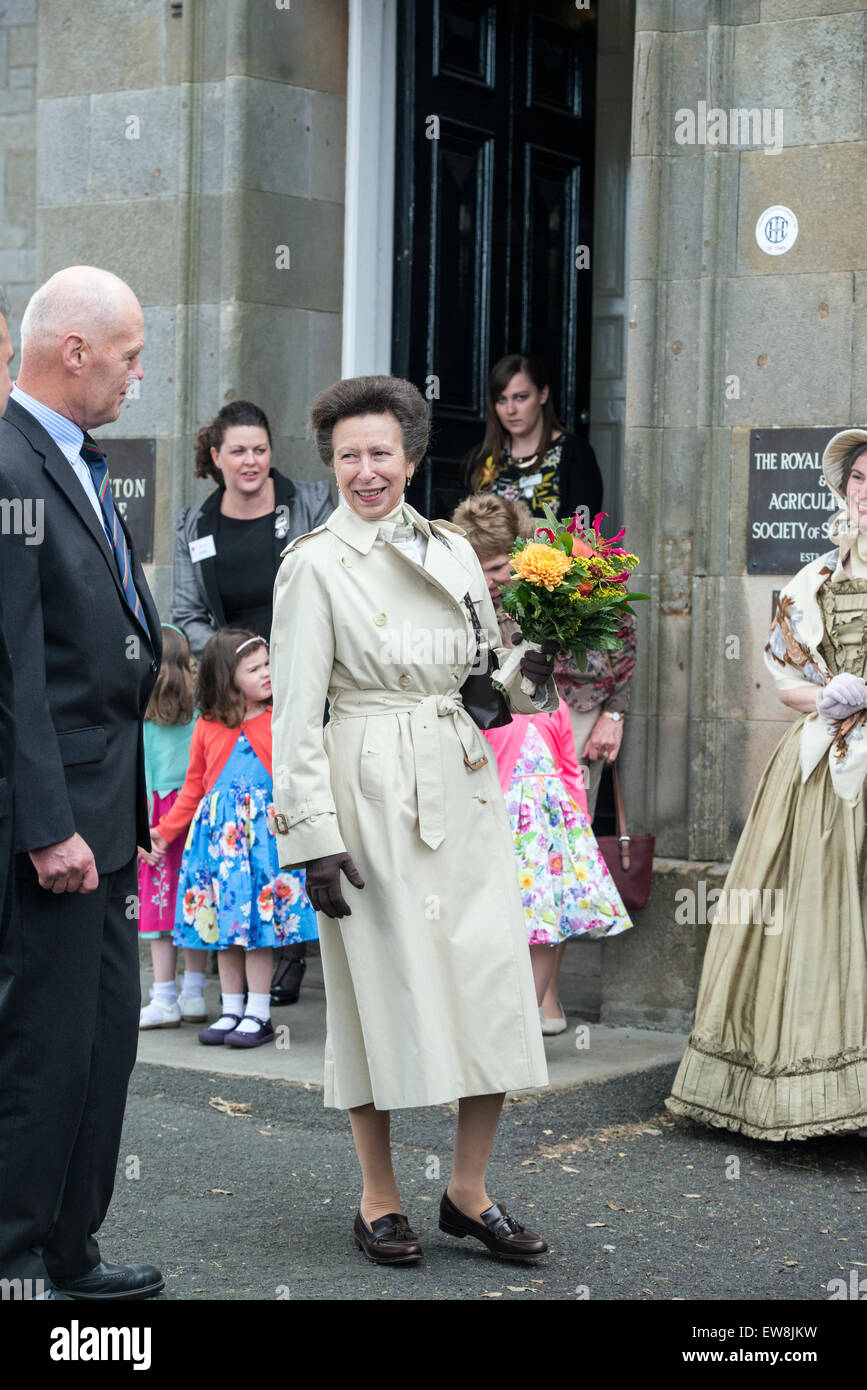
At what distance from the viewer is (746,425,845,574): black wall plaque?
6559mm

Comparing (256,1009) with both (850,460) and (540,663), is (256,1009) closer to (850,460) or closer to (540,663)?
(540,663)

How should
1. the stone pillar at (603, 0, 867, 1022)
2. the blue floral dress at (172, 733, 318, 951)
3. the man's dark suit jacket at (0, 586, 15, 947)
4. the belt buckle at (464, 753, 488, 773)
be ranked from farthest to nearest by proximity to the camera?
1. the blue floral dress at (172, 733, 318, 951)
2. the stone pillar at (603, 0, 867, 1022)
3. the belt buckle at (464, 753, 488, 773)
4. the man's dark suit jacket at (0, 586, 15, 947)

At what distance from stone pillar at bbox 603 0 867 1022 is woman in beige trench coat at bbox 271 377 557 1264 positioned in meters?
2.33

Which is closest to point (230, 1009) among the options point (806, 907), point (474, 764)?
point (806, 907)

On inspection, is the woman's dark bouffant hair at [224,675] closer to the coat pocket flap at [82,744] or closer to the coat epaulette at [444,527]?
the coat epaulette at [444,527]

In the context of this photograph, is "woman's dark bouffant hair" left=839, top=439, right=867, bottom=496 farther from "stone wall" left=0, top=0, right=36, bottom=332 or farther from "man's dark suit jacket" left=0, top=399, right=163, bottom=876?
"stone wall" left=0, top=0, right=36, bottom=332

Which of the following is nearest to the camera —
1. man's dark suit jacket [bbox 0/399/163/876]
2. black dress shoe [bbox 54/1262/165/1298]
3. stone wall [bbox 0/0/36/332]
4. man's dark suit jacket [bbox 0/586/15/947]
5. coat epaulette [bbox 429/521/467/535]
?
man's dark suit jacket [bbox 0/586/15/947]

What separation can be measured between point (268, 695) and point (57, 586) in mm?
2955

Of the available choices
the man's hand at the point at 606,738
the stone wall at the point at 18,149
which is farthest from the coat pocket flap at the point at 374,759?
the stone wall at the point at 18,149

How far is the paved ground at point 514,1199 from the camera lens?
428 centimetres

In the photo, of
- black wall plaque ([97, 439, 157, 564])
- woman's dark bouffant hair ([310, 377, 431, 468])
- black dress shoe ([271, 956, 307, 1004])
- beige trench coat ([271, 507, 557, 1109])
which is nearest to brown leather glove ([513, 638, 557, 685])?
beige trench coat ([271, 507, 557, 1109])

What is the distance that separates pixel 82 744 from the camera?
12.7ft

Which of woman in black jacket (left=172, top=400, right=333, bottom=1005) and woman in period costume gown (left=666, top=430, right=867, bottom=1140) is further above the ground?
woman in black jacket (left=172, top=400, right=333, bottom=1005)

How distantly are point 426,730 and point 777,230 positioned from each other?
3.04 metres
